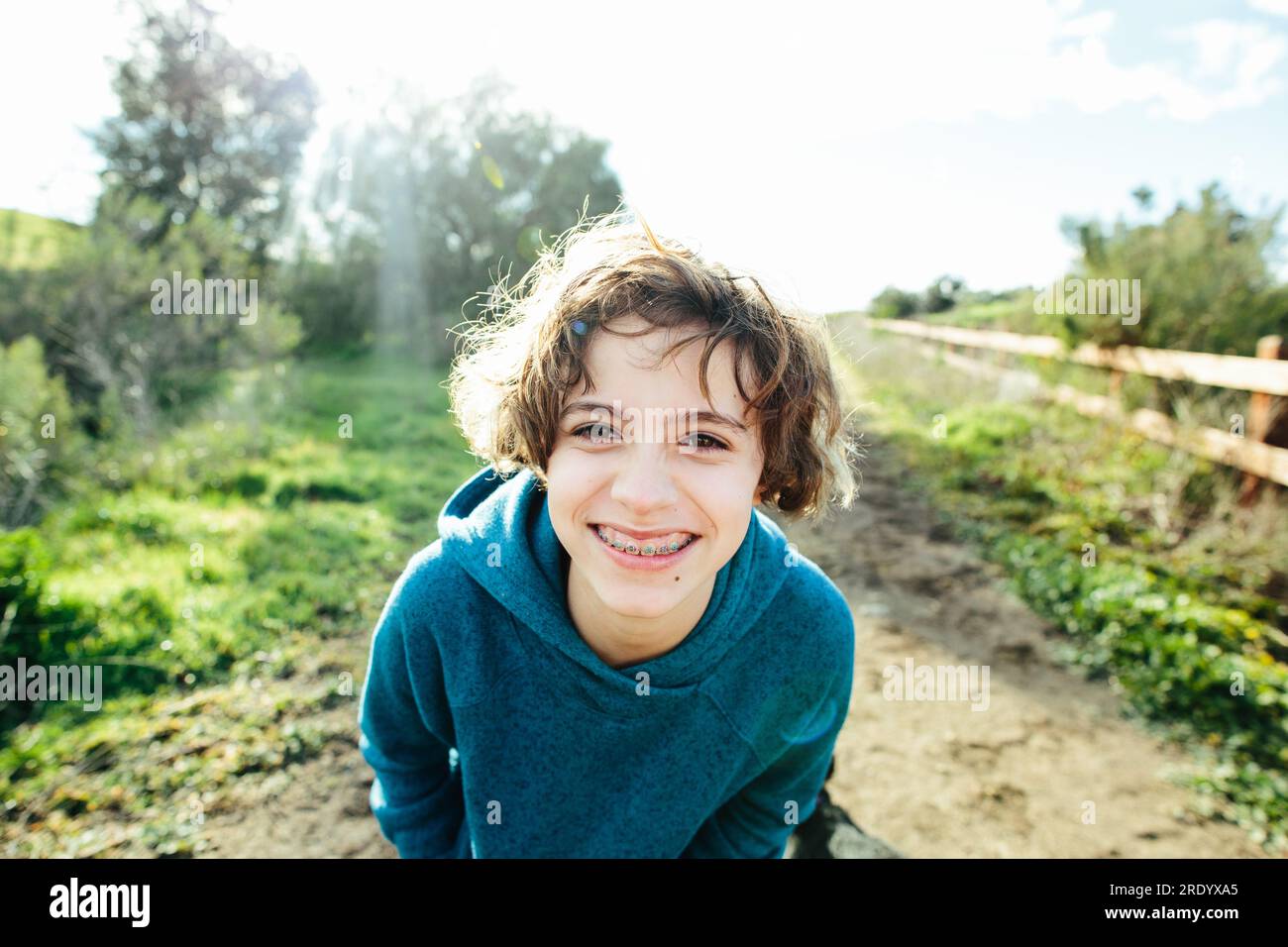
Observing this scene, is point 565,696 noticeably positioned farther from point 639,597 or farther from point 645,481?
point 645,481

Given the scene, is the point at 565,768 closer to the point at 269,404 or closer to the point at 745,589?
the point at 745,589

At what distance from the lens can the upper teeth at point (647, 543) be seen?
5.02ft

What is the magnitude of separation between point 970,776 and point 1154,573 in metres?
2.38

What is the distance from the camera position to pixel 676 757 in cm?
180

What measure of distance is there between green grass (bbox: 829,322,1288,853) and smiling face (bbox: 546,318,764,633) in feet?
2.89

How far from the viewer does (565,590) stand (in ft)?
5.94

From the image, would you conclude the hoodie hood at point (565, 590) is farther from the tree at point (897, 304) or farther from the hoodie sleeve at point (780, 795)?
the tree at point (897, 304)

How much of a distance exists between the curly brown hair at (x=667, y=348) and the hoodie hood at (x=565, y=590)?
156 mm

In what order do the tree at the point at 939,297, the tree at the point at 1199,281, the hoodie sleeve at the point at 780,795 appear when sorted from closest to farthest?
the hoodie sleeve at the point at 780,795
the tree at the point at 1199,281
the tree at the point at 939,297

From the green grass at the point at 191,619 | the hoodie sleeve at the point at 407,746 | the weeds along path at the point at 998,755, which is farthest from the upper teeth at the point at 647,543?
the green grass at the point at 191,619

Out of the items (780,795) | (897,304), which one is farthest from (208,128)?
(897,304)

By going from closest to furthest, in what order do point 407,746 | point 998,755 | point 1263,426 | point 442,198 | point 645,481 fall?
point 645,481, point 407,746, point 998,755, point 1263,426, point 442,198
